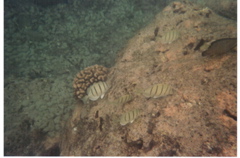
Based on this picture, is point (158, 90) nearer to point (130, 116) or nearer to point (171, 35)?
point (130, 116)

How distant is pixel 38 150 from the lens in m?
4.06

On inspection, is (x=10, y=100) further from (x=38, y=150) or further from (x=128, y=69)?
(x=128, y=69)

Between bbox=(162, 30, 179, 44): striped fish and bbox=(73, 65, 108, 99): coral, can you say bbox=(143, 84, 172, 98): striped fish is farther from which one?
bbox=(73, 65, 108, 99): coral

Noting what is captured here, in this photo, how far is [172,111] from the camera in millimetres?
2592

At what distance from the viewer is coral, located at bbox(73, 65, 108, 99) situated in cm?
457

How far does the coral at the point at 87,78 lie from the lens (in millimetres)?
4566

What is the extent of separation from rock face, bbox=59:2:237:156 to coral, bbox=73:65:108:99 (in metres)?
0.52

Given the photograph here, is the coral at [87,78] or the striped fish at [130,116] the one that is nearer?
the striped fish at [130,116]

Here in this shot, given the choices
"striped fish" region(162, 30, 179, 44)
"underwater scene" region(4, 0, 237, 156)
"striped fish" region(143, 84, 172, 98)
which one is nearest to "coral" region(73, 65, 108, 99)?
"underwater scene" region(4, 0, 237, 156)

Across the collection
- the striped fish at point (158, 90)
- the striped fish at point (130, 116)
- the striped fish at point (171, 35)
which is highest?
the striped fish at point (171, 35)

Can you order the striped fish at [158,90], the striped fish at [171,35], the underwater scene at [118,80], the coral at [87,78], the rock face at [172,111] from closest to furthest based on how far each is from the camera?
the rock face at [172,111], the underwater scene at [118,80], the striped fish at [158,90], the striped fish at [171,35], the coral at [87,78]

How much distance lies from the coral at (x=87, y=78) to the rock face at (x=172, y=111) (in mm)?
518

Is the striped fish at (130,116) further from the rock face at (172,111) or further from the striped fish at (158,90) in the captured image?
the striped fish at (158,90)

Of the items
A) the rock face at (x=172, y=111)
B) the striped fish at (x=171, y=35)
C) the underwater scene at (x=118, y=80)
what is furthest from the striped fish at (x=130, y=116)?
the striped fish at (x=171, y=35)
